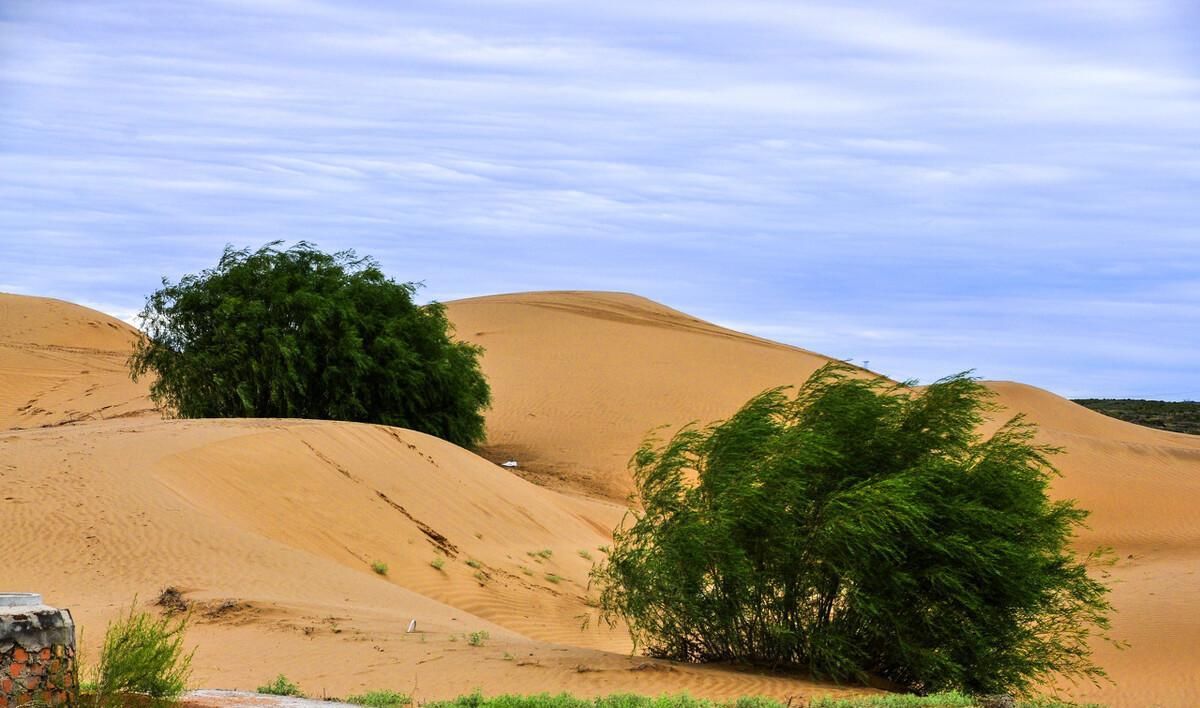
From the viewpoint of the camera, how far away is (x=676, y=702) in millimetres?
9852

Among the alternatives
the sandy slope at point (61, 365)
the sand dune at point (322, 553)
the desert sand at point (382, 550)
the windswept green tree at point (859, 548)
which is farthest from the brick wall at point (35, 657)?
the sandy slope at point (61, 365)

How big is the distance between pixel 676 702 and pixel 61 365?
50.7 meters

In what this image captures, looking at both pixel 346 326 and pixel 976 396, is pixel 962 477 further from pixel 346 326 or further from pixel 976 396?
pixel 346 326

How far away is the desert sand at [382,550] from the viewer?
507 inches

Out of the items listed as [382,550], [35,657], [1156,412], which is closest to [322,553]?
[382,550]

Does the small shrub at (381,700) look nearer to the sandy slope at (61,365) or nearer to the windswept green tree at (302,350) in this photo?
the windswept green tree at (302,350)

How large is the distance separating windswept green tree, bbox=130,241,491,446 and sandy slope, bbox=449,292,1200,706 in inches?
187

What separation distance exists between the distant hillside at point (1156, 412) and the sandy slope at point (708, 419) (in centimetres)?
1789

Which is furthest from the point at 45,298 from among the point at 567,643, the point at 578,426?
the point at 567,643

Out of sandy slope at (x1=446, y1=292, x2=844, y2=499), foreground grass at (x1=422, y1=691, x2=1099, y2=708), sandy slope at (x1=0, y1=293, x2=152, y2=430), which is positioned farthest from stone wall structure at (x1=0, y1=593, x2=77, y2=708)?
sandy slope at (x1=0, y1=293, x2=152, y2=430)

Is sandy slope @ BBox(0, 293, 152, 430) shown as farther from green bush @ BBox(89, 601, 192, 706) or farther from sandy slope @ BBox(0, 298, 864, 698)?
green bush @ BBox(89, 601, 192, 706)

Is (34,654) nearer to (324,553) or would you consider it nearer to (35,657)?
(35,657)

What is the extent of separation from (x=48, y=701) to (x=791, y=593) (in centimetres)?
762

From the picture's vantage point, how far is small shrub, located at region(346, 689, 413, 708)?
957 centimetres
